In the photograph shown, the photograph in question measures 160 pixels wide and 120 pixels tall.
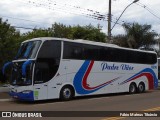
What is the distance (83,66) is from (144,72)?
781 cm

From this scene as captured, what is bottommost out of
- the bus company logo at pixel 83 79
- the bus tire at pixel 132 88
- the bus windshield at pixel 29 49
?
the bus tire at pixel 132 88

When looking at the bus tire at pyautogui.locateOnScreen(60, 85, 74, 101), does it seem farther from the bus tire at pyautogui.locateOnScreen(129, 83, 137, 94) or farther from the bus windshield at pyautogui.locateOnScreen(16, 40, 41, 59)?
the bus tire at pyautogui.locateOnScreen(129, 83, 137, 94)

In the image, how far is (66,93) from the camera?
2094 cm

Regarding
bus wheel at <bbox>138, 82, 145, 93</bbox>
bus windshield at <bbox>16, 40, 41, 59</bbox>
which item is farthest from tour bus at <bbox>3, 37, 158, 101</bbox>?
bus wheel at <bbox>138, 82, 145, 93</bbox>

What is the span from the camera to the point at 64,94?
68.2 feet

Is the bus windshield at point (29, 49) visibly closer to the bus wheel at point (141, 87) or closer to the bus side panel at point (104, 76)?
the bus side panel at point (104, 76)

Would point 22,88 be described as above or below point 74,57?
below

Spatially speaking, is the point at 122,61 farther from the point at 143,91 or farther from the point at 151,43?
the point at 151,43

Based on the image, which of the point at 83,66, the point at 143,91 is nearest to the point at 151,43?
the point at 143,91

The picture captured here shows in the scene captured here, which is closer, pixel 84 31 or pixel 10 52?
pixel 10 52

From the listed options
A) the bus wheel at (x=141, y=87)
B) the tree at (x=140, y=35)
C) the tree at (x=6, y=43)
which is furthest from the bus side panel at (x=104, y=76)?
the tree at (x=140, y=35)

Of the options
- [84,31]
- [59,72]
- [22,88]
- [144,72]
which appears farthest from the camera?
[84,31]

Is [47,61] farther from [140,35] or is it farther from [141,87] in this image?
[140,35]

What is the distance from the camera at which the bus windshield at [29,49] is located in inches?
760
